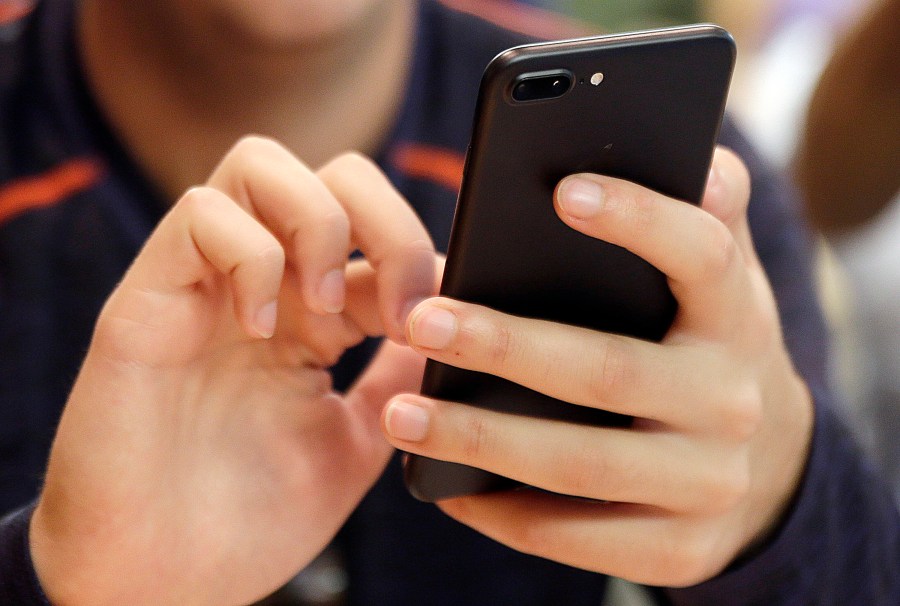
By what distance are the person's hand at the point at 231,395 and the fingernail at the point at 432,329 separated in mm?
58

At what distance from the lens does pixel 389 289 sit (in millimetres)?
470

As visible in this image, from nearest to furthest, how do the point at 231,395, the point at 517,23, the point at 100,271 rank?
the point at 231,395
the point at 100,271
the point at 517,23

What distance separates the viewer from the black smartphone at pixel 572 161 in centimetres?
39

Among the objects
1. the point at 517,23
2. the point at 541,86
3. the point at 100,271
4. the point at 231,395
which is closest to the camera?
the point at 541,86

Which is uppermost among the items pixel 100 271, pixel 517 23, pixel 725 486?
pixel 517 23

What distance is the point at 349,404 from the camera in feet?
1.84

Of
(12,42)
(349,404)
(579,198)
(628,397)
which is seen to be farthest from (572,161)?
(12,42)

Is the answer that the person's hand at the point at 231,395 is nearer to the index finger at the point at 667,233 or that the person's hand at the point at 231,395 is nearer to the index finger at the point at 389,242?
the index finger at the point at 389,242

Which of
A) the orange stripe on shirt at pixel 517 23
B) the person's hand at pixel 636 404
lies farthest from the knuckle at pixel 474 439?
the orange stripe on shirt at pixel 517 23

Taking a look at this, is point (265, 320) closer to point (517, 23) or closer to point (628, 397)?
point (628, 397)

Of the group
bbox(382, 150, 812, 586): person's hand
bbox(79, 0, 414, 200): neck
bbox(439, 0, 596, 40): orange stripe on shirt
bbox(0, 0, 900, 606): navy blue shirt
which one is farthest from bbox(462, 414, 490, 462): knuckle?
bbox(439, 0, 596, 40): orange stripe on shirt

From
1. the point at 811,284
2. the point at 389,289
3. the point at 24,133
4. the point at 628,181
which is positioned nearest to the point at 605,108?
the point at 628,181

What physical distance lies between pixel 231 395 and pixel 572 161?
264 millimetres

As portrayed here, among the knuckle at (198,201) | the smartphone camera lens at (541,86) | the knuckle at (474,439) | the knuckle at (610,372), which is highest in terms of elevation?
the smartphone camera lens at (541,86)
